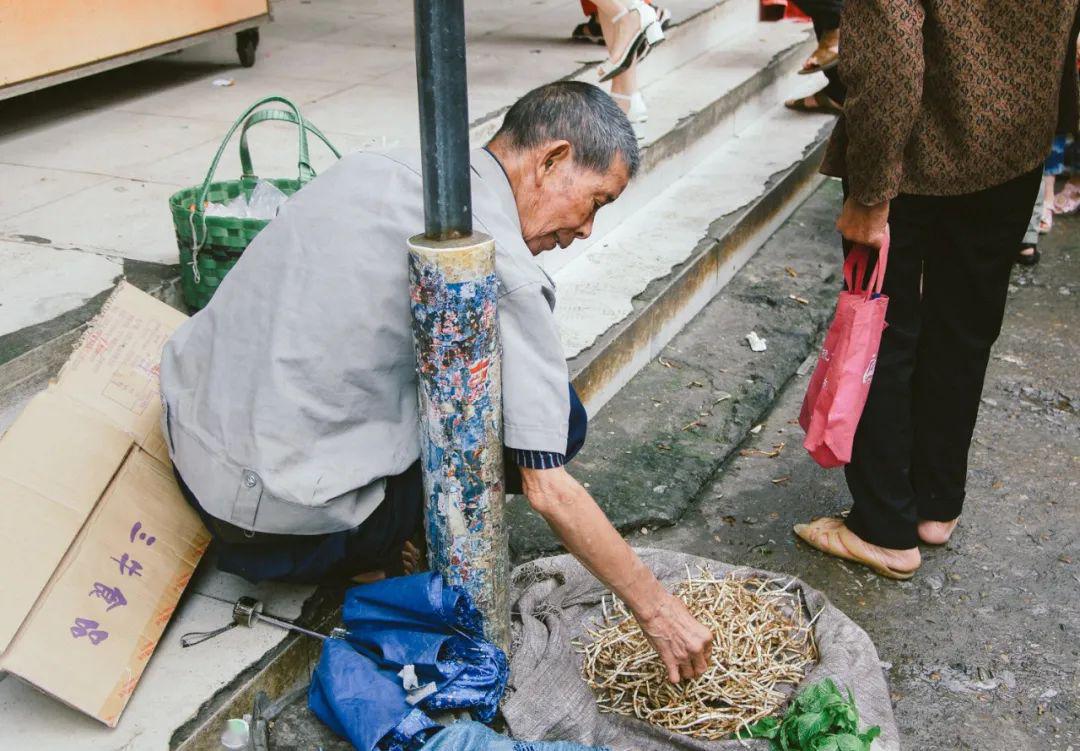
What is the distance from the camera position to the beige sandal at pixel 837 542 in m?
3.05

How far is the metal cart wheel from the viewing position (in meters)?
5.24

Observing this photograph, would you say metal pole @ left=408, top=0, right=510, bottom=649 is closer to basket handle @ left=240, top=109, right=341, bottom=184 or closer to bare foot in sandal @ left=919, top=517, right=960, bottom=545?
basket handle @ left=240, top=109, right=341, bottom=184

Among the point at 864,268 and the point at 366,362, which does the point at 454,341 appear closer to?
the point at 366,362

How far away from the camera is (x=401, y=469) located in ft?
7.36

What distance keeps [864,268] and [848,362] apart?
238 mm

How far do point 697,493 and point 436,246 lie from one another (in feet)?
5.82

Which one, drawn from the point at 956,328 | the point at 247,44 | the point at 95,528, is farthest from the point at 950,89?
the point at 247,44

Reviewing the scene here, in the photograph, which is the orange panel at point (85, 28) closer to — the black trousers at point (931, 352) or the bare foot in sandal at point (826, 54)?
the bare foot in sandal at point (826, 54)

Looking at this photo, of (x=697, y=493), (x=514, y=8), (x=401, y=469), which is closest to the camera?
(x=401, y=469)

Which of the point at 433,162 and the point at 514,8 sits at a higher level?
the point at 433,162

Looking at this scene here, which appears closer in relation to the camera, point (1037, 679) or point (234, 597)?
point (234, 597)

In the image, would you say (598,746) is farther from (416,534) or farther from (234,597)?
(234,597)

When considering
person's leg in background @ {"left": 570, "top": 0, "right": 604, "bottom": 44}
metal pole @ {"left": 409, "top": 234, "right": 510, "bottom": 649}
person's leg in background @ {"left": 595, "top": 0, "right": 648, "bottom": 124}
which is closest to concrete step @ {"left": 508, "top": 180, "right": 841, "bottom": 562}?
metal pole @ {"left": 409, "top": 234, "right": 510, "bottom": 649}

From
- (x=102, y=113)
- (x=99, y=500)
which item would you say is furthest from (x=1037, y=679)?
(x=102, y=113)
